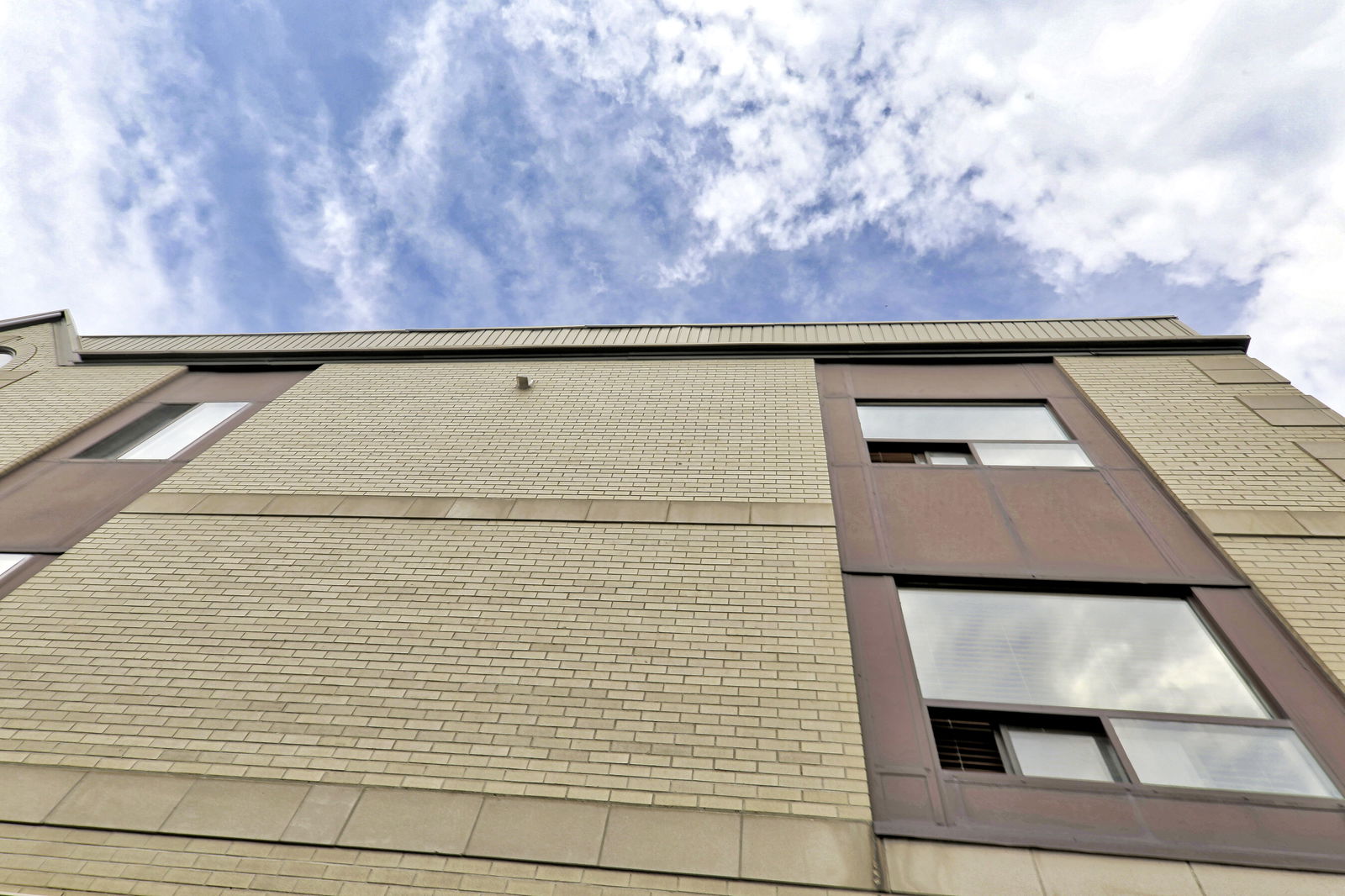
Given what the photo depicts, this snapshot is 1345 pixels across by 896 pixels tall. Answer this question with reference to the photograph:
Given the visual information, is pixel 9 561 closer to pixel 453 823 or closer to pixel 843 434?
pixel 453 823

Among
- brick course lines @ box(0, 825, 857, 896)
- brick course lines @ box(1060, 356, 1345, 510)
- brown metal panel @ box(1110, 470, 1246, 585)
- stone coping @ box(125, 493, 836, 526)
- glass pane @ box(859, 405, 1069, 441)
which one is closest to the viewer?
brick course lines @ box(0, 825, 857, 896)

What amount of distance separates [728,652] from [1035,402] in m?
6.04

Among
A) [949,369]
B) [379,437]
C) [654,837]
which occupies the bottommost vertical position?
[654,837]

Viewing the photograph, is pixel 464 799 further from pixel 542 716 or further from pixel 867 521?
pixel 867 521

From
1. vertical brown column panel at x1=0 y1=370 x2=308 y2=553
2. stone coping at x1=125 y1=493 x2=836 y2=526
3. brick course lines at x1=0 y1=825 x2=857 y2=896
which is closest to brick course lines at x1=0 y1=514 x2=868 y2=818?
stone coping at x1=125 y1=493 x2=836 y2=526

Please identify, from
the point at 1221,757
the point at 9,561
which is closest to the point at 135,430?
the point at 9,561

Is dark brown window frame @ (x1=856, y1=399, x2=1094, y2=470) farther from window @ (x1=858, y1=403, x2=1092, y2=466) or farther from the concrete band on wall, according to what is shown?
the concrete band on wall

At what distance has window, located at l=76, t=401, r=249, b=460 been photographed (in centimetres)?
912

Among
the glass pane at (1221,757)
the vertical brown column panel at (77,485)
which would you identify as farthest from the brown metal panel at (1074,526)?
the vertical brown column panel at (77,485)

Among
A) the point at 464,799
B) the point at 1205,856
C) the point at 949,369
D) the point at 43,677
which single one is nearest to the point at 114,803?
the point at 43,677

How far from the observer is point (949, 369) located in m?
9.55

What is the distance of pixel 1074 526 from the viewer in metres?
6.62

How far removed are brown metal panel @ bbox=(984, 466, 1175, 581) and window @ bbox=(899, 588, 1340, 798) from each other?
1.05ft

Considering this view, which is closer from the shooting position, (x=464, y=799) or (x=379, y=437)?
(x=464, y=799)
